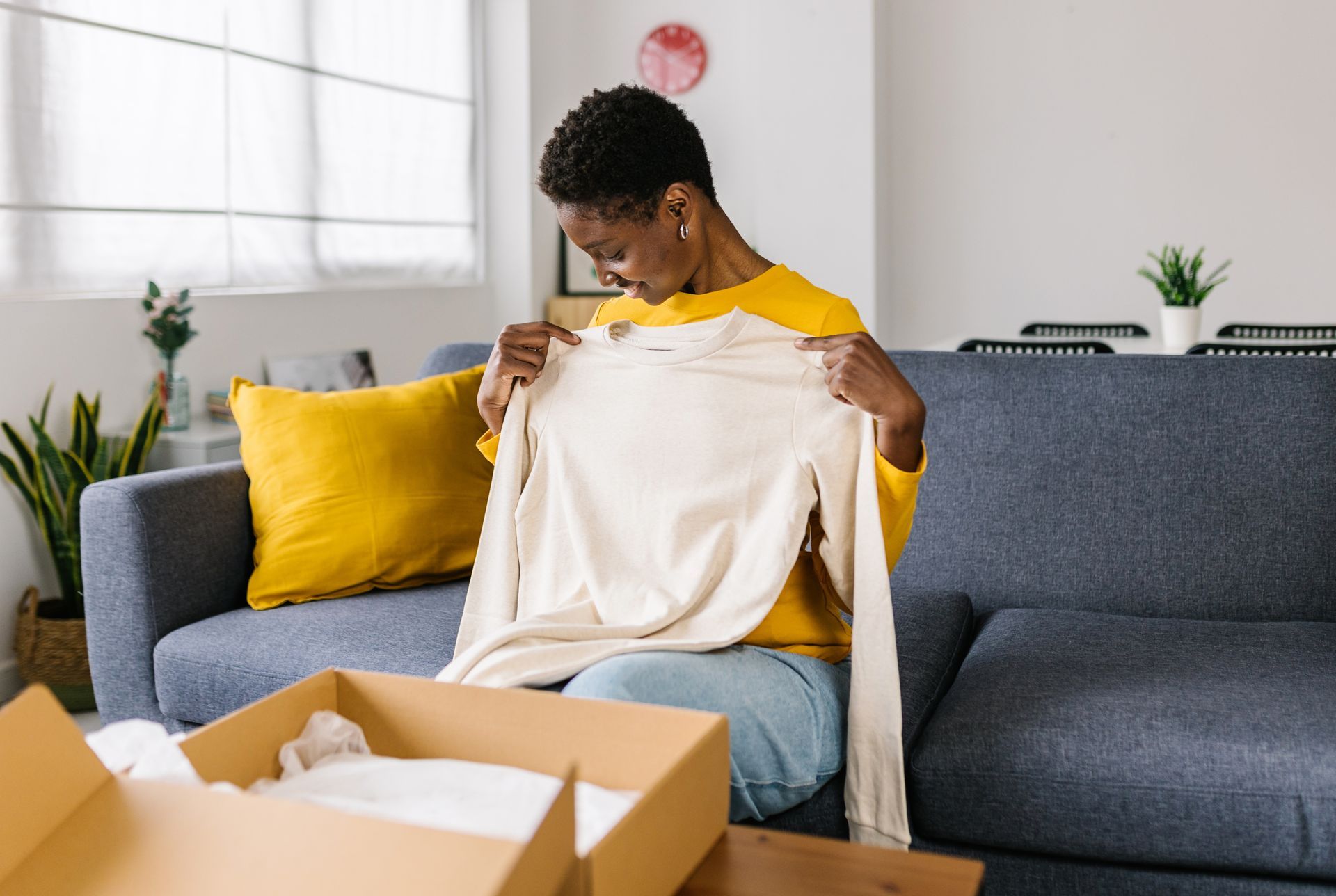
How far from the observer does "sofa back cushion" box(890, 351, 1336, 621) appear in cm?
202

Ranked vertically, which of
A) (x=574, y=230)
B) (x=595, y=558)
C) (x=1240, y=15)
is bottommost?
(x=595, y=558)

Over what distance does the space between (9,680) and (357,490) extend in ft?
4.98

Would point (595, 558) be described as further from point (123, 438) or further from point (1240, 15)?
point (1240, 15)

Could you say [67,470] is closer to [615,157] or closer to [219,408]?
[219,408]

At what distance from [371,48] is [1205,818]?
166 inches

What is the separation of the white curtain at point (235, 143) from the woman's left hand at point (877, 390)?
266 cm

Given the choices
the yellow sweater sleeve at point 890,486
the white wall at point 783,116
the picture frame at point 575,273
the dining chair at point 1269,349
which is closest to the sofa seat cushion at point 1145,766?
the yellow sweater sleeve at point 890,486

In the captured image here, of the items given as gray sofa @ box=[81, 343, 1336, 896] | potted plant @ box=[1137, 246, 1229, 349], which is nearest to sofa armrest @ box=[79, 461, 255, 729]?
gray sofa @ box=[81, 343, 1336, 896]

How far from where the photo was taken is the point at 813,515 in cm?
161

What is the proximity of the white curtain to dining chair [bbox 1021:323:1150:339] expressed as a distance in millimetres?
Answer: 2433

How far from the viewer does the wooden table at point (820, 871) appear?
1.02 m

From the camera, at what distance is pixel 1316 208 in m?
4.89

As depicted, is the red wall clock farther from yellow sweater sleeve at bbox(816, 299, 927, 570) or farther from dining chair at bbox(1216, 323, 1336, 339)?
A: yellow sweater sleeve at bbox(816, 299, 927, 570)

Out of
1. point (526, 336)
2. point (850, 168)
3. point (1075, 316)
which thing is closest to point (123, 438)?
point (526, 336)
